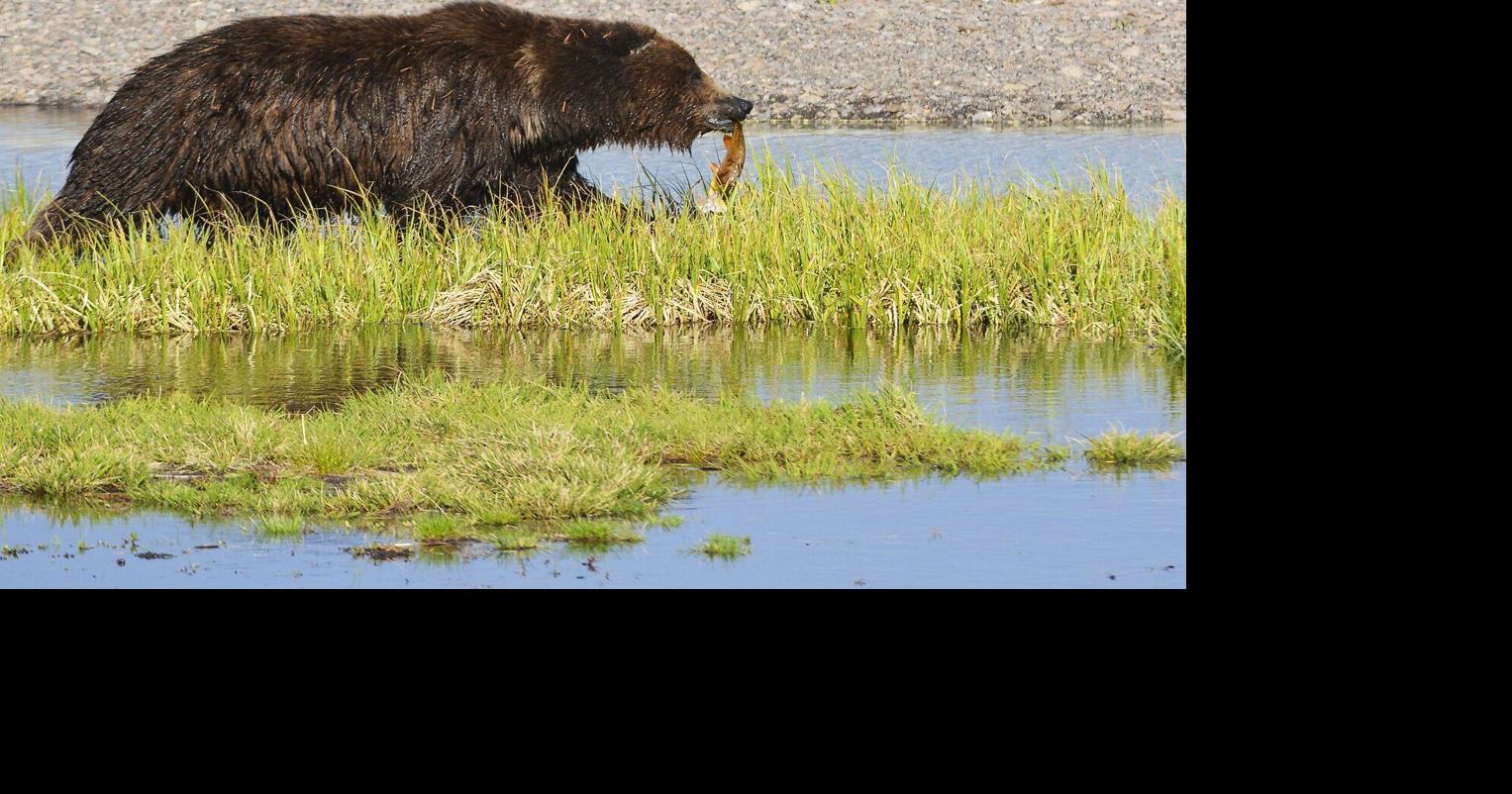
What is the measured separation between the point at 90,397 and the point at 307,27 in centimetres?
467

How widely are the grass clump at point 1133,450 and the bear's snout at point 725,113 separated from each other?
22.3 ft

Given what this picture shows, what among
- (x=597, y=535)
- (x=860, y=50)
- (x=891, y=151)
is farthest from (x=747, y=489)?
(x=860, y=50)

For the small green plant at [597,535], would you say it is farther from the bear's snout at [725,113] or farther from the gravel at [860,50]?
the gravel at [860,50]

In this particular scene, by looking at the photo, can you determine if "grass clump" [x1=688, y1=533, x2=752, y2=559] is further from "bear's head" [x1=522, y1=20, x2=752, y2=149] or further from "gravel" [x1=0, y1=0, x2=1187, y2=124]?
"gravel" [x1=0, y1=0, x2=1187, y2=124]

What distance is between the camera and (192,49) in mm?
13320

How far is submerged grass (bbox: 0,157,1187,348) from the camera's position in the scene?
468 inches

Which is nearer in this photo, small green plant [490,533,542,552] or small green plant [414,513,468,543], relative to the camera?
small green plant [490,533,542,552]

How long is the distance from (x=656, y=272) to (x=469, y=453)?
4.76 m

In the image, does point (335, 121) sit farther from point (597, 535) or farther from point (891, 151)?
point (891, 151)

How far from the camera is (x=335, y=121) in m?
13.2

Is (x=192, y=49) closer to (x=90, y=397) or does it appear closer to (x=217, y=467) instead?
(x=90, y=397)

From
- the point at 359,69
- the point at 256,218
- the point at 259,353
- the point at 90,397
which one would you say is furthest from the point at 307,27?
the point at 90,397

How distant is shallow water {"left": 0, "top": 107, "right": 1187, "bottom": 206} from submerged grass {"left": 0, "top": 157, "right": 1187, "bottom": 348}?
5.26m

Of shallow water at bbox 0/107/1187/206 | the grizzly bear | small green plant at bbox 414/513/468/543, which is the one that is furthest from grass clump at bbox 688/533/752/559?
shallow water at bbox 0/107/1187/206
